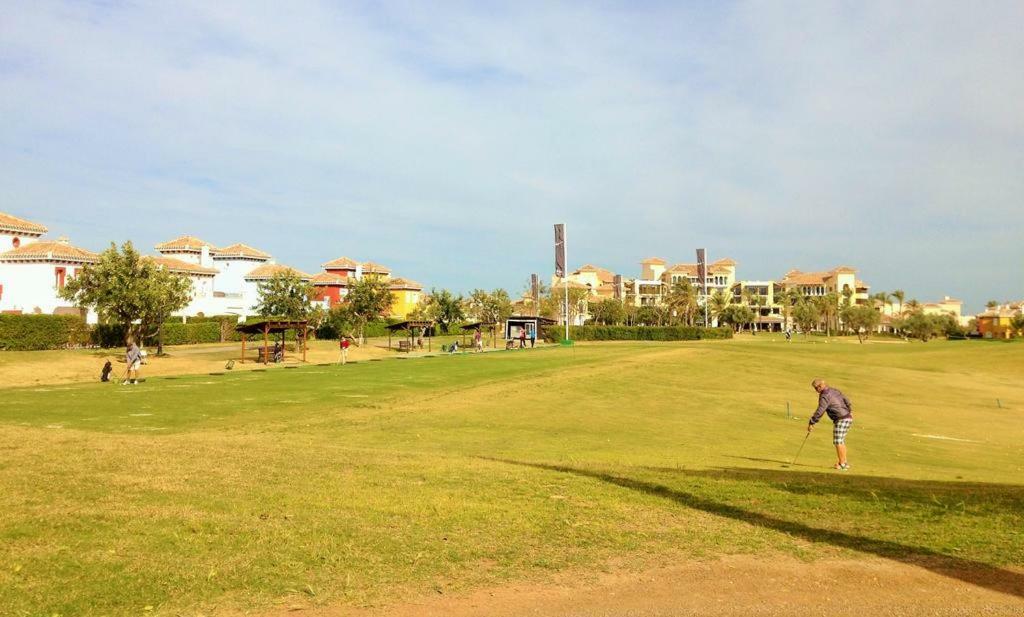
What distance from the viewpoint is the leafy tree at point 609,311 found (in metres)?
163

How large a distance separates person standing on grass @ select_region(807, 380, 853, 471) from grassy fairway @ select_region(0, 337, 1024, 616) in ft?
2.81

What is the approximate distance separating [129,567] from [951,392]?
50.7 metres

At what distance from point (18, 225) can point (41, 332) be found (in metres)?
29.5

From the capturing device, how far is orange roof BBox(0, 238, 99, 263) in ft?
263

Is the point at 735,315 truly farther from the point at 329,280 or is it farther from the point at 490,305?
the point at 329,280

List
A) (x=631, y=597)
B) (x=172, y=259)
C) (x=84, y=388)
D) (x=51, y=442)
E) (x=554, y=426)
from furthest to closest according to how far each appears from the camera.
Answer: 1. (x=172, y=259)
2. (x=84, y=388)
3. (x=554, y=426)
4. (x=51, y=442)
5. (x=631, y=597)

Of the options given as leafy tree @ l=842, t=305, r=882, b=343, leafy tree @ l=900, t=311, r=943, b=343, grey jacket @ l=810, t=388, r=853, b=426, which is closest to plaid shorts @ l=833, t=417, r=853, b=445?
grey jacket @ l=810, t=388, r=853, b=426

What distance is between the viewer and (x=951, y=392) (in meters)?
47.7

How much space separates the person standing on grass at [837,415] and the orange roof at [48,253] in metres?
79.4

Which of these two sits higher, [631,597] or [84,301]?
[84,301]

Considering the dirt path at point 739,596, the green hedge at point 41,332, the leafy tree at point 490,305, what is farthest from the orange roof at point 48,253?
the dirt path at point 739,596

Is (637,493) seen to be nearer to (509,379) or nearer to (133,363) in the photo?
(509,379)

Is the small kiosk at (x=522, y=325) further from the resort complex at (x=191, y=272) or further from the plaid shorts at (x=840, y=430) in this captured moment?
the plaid shorts at (x=840, y=430)

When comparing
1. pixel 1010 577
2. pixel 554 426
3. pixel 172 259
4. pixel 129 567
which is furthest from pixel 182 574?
pixel 172 259
